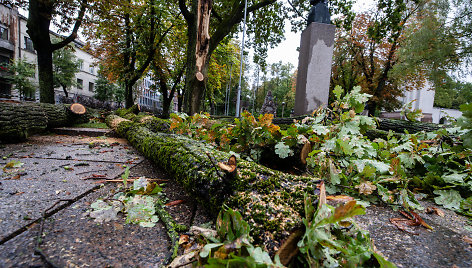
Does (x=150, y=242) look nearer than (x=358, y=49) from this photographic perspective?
Yes

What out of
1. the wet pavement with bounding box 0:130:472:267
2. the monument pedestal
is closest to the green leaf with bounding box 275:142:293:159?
the wet pavement with bounding box 0:130:472:267

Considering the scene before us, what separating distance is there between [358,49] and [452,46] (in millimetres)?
8727

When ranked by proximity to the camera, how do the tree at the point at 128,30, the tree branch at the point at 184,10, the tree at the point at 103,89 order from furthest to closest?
1. the tree at the point at 103,89
2. the tree at the point at 128,30
3. the tree branch at the point at 184,10

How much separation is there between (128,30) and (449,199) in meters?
13.4

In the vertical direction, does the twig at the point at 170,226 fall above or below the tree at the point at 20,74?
below

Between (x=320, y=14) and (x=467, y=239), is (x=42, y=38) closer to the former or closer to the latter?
(x=320, y=14)

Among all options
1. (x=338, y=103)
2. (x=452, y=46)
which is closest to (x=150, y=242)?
(x=338, y=103)

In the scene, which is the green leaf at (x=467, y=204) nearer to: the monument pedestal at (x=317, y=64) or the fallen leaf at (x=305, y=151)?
the fallen leaf at (x=305, y=151)

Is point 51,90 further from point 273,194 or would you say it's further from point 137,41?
point 273,194

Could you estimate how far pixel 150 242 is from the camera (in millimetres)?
1128

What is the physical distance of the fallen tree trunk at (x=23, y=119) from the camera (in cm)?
393

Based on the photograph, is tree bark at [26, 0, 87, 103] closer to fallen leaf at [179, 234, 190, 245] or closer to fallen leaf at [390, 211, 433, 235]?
fallen leaf at [179, 234, 190, 245]

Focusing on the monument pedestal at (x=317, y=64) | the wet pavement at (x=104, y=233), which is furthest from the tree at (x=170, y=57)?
the wet pavement at (x=104, y=233)

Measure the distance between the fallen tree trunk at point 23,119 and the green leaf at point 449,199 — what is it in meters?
6.22
